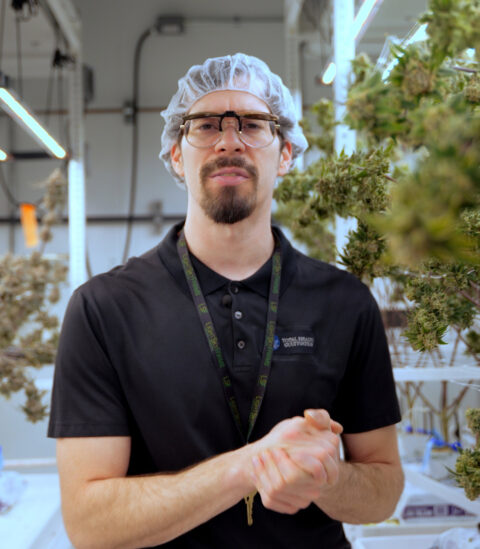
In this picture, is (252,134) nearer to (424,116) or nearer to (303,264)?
(303,264)

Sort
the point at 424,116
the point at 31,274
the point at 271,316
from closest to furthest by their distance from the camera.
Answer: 1. the point at 424,116
2. the point at 271,316
3. the point at 31,274

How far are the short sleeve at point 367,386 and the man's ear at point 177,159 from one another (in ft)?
2.24

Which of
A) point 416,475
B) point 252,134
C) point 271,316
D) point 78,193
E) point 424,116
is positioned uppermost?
point 78,193

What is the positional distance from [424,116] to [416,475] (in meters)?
1.72

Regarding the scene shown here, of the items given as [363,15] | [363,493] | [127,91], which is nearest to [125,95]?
[127,91]

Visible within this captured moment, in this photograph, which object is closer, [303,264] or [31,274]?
[303,264]

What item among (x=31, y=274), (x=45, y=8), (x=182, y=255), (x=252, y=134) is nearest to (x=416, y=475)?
(x=182, y=255)

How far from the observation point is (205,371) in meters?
1.40

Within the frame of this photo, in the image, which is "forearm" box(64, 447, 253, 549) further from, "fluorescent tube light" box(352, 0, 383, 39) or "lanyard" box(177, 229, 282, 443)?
"fluorescent tube light" box(352, 0, 383, 39)

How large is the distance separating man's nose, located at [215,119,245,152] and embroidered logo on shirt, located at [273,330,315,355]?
1.60 ft

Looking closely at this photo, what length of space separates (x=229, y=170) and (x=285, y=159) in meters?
0.37

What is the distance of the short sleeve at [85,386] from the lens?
4.37 ft

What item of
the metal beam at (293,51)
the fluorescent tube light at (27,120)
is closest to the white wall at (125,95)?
the metal beam at (293,51)

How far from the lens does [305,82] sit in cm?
625
